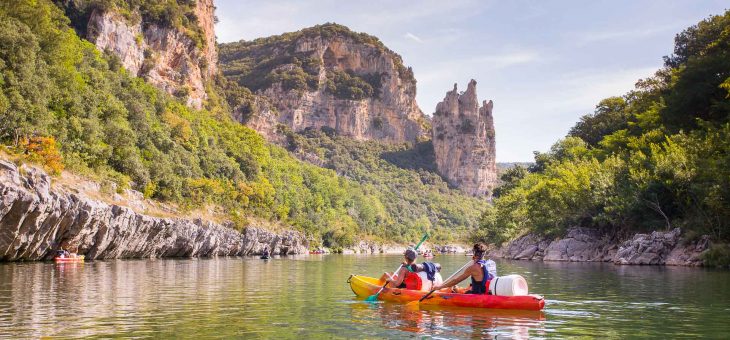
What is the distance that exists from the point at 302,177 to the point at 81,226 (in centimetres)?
Answer: 9933

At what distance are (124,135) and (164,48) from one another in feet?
196

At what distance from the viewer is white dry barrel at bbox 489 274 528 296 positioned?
653 inches

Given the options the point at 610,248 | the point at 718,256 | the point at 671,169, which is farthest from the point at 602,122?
the point at 718,256

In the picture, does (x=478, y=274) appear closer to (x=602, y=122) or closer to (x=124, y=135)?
(x=124, y=135)

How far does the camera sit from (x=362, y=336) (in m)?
12.6

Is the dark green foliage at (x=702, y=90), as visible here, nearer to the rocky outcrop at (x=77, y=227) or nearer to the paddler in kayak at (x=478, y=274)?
the paddler in kayak at (x=478, y=274)

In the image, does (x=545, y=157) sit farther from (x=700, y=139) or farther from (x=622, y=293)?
(x=622, y=293)

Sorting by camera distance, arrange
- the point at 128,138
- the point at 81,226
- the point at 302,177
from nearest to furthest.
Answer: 1. the point at 81,226
2. the point at 128,138
3. the point at 302,177

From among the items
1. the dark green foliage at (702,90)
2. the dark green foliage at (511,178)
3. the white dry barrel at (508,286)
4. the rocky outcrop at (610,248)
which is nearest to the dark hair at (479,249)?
the white dry barrel at (508,286)

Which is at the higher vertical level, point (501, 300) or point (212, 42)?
point (212, 42)

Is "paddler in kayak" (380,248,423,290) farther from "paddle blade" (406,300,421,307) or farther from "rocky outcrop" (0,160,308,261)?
"rocky outcrop" (0,160,308,261)

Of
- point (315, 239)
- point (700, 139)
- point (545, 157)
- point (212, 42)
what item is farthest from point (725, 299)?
point (212, 42)

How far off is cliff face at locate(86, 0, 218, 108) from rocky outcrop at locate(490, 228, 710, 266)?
65.5 metres

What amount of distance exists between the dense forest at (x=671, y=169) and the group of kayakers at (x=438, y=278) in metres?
23.9
